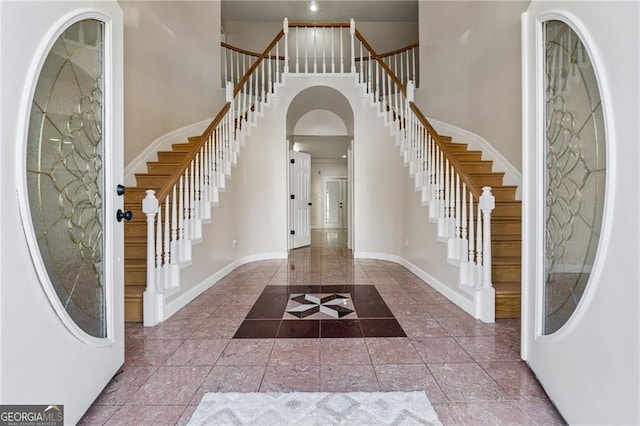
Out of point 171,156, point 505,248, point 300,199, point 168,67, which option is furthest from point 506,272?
point 168,67

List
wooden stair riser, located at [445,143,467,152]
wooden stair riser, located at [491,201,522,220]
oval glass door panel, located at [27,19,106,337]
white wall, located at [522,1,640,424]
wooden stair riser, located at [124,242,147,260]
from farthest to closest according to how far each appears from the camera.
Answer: wooden stair riser, located at [445,143,467,152]
wooden stair riser, located at [491,201,522,220]
wooden stair riser, located at [124,242,147,260]
oval glass door panel, located at [27,19,106,337]
white wall, located at [522,1,640,424]

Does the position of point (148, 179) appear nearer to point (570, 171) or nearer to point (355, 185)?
point (355, 185)

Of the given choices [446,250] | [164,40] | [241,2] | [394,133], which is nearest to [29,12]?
[446,250]

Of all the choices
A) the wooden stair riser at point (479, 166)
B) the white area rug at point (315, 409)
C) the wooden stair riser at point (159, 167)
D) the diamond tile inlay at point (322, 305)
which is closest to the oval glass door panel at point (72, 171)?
the white area rug at point (315, 409)

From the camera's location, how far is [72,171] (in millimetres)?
1265

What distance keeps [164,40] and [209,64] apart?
963 millimetres

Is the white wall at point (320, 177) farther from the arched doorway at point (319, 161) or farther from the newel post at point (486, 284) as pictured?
the newel post at point (486, 284)

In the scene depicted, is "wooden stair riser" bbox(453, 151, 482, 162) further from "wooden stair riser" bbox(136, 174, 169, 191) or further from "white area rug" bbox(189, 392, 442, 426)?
"wooden stair riser" bbox(136, 174, 169, 191)

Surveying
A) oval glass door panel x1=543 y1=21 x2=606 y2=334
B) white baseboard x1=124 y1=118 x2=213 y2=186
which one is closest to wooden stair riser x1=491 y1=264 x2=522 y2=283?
oval glass door panel x1=543 y1=21 x2=606 y2=334

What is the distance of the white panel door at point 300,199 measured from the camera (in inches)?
244

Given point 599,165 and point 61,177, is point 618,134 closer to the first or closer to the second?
point 599,165

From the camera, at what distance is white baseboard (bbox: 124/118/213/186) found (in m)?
Result: 3.96

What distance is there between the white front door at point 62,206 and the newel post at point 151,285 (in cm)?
75

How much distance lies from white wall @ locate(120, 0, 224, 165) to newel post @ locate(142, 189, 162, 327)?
1.92 m
